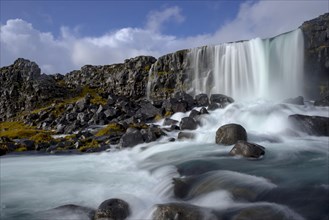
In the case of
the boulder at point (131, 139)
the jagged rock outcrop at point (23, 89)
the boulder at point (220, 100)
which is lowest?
the boulder at point (131, 139)

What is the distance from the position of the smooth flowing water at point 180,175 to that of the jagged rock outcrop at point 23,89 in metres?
59.5

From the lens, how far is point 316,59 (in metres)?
59.0

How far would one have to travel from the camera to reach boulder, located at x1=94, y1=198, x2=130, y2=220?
12469 millimetres

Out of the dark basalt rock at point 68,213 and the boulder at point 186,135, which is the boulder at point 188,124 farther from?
the dark basalt rock at point 68,213

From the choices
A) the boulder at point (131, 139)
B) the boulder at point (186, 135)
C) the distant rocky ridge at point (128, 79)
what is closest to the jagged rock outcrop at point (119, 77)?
the distant rocky ridge at point (128, 79)

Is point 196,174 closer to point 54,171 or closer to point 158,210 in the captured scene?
point 158,210

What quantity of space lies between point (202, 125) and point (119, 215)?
2600cm

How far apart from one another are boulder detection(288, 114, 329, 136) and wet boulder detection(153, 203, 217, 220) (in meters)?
20.0

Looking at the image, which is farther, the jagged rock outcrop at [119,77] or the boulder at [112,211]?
the jagged rock outcrop at [119,77]

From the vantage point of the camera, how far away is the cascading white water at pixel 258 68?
5859 cm

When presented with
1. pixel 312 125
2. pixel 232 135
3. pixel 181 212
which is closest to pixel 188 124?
pixel 232 135

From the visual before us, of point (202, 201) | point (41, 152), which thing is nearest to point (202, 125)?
point (41, 152)

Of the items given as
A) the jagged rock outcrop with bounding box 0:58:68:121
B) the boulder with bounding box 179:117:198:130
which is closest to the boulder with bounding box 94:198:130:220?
the boulder with bounding box 179:117:198:130

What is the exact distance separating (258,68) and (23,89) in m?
67.2
